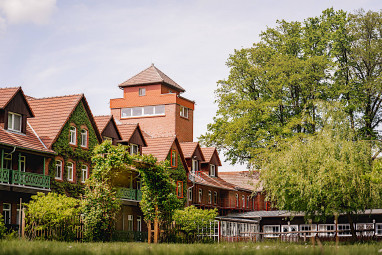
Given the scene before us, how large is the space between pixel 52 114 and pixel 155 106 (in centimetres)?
2675

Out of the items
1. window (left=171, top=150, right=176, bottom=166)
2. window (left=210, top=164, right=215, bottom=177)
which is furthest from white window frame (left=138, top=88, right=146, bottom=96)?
window (left=171, top=150, right=176, bottom=166)

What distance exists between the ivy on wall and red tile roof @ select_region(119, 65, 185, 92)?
25261 millimetres

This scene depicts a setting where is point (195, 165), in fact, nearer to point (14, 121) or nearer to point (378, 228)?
point (378, 228)

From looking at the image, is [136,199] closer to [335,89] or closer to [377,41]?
[335,89]

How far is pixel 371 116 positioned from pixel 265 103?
9.03 m

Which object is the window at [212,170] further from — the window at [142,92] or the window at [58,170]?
the window at [58,170]

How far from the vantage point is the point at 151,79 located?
66750 millimetres

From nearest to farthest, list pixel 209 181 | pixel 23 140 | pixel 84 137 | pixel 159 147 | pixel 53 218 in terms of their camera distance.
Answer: pixel 53 218, pixel 23 140, pixel 84 137, pixel 159 147, pixel 209 181

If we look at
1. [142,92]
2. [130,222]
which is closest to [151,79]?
[142,92]

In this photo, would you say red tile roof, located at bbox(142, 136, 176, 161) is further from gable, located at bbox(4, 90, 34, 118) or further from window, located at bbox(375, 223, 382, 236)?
window, located at bbox(375, 223, 382, 236)

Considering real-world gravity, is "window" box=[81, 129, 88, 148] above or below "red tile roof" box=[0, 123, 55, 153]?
above

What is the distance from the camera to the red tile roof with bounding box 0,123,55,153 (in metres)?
32.8

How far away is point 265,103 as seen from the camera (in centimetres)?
4941

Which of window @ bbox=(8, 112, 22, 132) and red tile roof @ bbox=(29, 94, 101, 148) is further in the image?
red tile roof @ bbox=(29, 94, 101, 148)
